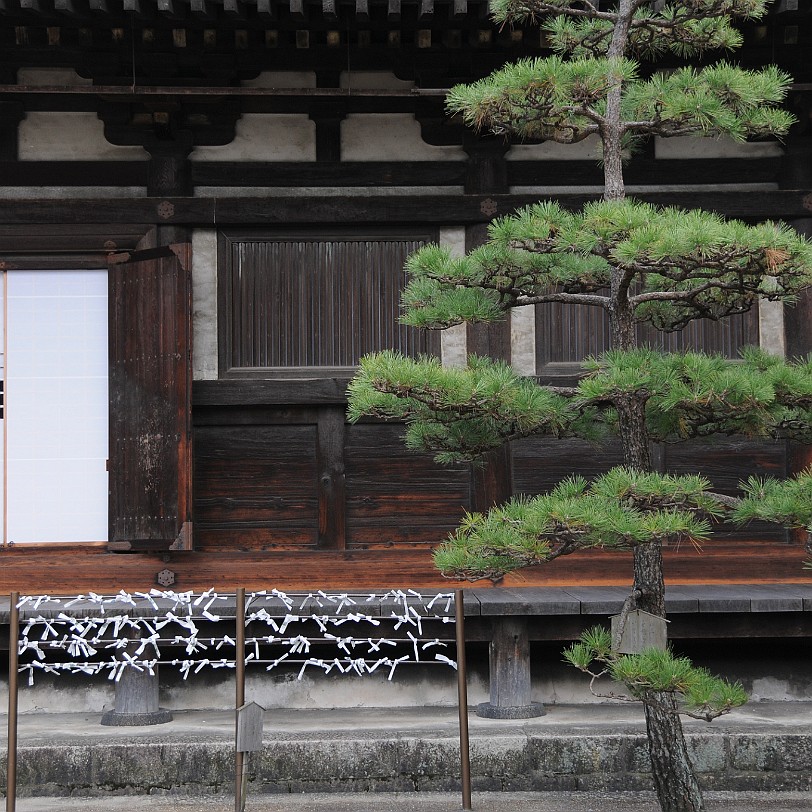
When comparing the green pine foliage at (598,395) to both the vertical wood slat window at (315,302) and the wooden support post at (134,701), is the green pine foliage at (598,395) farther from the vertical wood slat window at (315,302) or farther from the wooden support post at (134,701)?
the wooden support post at (134,701)

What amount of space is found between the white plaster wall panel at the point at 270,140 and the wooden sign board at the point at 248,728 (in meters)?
3.94

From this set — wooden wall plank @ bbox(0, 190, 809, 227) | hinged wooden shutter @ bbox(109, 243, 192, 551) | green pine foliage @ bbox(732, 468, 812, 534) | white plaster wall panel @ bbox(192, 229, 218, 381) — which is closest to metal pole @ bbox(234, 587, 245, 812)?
hinged wooden shutter @ bbox(109, 243, 192, 551)

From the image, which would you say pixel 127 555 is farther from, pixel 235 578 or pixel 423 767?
pixel 423 767

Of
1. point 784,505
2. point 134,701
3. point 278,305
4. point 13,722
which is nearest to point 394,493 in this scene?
point 278,305

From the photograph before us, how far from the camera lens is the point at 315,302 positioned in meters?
7.30

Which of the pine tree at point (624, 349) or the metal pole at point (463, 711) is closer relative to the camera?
Result: the pine tree at point (624, 349)

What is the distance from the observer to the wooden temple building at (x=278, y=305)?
23.1 ft

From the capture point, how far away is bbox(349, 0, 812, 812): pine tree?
4.37 metres

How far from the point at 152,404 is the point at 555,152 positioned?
132 inches

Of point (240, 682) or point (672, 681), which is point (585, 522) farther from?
point (240, 682)

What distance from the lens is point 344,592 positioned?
698 centimetres

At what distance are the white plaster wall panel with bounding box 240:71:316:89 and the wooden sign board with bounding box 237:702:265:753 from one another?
4.36 meters

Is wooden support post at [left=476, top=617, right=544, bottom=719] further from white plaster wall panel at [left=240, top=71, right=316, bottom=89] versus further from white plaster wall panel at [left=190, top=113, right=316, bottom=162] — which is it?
white plaster wall panel at [left=240, top=71, right=316, bottom=89]

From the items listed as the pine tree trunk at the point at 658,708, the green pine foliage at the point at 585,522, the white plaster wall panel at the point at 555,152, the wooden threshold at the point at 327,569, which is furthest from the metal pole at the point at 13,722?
the white plaster wall panel at the point at 555,152
